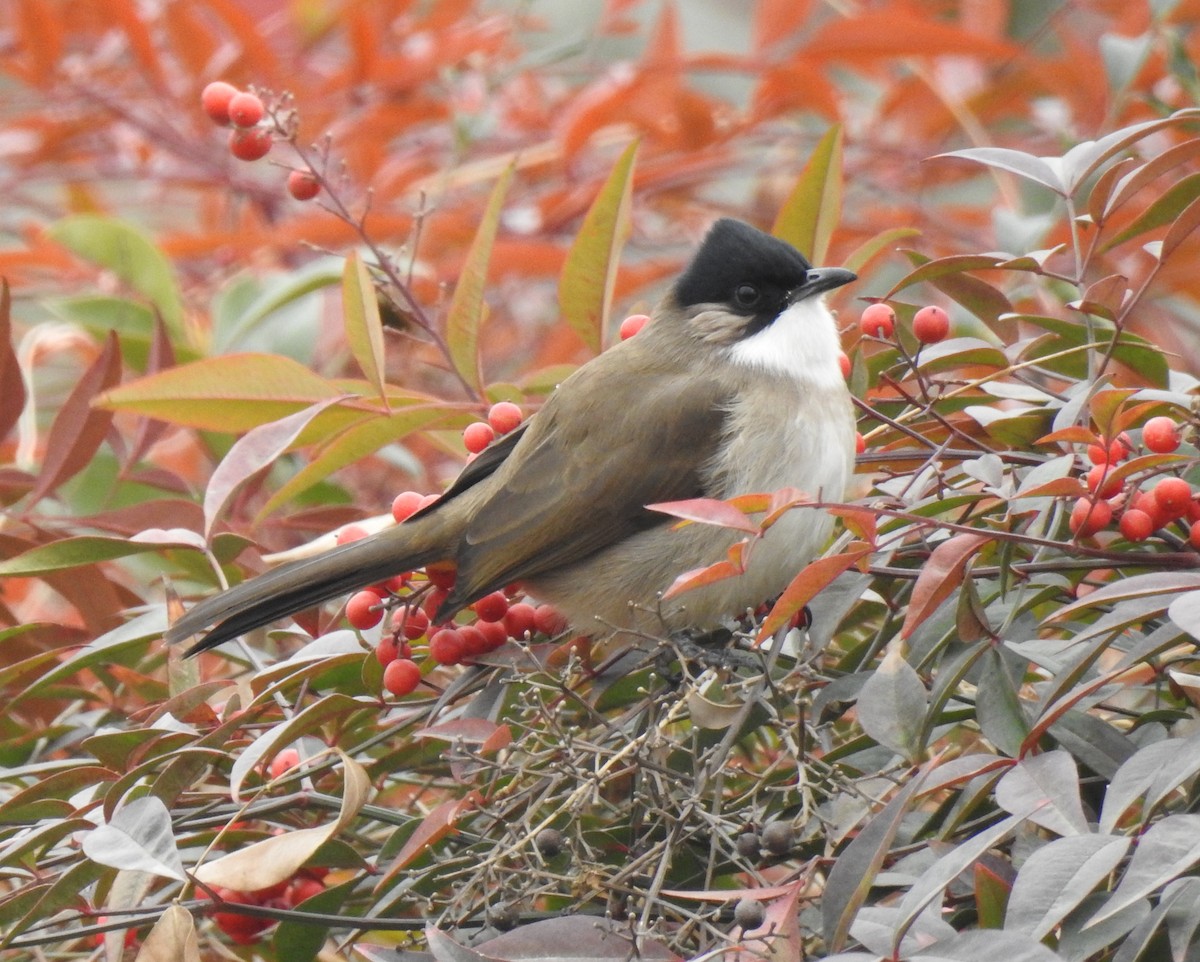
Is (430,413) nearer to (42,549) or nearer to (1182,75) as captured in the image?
(42,549)

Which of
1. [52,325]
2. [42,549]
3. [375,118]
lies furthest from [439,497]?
[375,118]

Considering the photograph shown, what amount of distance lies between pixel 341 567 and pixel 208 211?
9.00ft

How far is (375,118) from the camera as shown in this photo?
393 cm

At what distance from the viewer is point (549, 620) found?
239 cm

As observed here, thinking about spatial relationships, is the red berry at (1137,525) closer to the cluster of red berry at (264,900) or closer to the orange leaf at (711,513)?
the orange leaf at (711,513)

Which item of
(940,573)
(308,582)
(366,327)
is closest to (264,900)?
(308,582)

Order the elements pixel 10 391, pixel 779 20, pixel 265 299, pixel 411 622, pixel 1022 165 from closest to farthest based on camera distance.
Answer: pixel 1022 165 < pixel 411 622 < pixel 10 391 < pixel 265 299 < pixel 779 20

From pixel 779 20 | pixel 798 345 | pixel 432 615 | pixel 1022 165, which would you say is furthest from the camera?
pixel 779 20

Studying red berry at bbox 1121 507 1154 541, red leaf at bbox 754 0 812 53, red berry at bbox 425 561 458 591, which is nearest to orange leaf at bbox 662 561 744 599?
red berry at bbox 1121 507 1154 541

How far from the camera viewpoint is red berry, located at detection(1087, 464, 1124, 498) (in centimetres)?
153

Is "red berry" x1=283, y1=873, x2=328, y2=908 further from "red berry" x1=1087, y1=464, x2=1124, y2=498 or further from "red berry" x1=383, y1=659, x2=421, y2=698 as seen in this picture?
"red berry" x1=1087, y1=464, x2=1124, y2=498

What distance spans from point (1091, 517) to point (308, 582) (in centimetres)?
121

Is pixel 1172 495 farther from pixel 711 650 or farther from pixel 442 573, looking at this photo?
pixel 442 573

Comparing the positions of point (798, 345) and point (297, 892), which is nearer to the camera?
point (297, 892)
